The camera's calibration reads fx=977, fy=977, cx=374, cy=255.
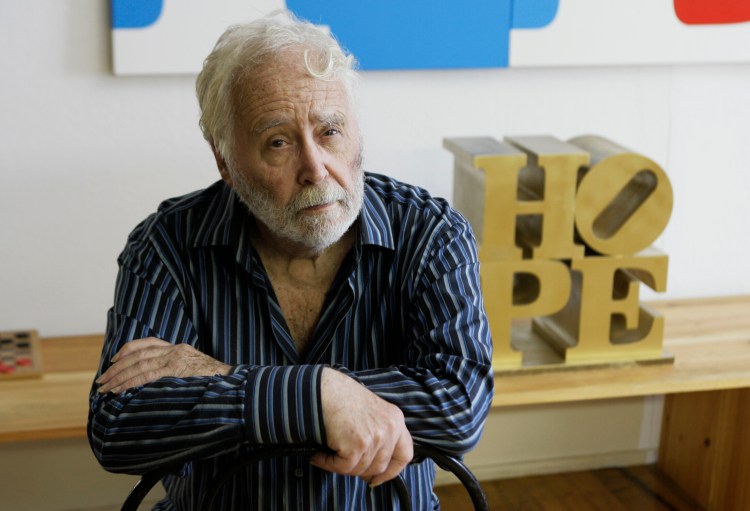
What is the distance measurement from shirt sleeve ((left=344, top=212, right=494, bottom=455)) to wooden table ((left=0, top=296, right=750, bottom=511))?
70cm

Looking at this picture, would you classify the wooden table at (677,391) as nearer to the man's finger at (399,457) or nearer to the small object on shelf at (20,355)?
the small object on shelf at (20,355)

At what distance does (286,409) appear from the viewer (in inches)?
52.6

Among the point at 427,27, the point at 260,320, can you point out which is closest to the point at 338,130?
the point at 260,320

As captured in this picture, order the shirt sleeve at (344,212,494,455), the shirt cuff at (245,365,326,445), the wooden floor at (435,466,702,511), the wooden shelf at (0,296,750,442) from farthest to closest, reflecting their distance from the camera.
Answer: the wooden floor at (435,466,702,511), the wooden shelf at (0,296,750,442), the shirt sleeve at (344,212,494,455), the shirt cuff at (245,365,326,445)

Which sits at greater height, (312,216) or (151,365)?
(312,216)

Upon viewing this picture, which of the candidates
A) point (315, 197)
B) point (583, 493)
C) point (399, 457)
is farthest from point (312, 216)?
point (583, 493)

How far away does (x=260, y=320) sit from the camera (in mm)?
1619

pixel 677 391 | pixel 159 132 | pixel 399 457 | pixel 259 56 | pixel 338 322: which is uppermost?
pixel 259 56

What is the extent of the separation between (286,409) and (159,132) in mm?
1260

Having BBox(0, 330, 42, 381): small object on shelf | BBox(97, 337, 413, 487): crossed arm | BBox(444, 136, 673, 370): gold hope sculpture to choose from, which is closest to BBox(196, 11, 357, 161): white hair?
BBox(97, 337, 413, 487): crossed arm

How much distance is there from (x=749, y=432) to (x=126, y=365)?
185cm

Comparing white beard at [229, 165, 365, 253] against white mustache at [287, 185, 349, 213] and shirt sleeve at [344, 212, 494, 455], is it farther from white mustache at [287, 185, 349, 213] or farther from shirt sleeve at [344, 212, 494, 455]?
→ shirt sleeve at [344, 212, 494, 455]

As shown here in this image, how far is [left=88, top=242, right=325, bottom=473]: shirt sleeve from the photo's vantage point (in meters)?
1.34

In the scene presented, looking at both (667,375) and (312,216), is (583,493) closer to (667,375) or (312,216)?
(667,375)
